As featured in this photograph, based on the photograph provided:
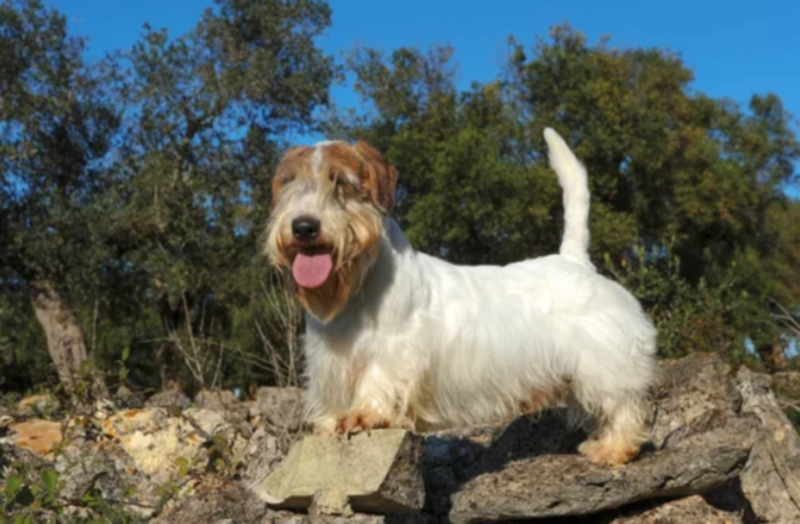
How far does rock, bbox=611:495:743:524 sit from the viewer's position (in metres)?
5.55

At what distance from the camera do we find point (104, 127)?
56.4 feet

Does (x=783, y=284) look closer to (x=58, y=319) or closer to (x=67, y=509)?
(x=58, y=319)

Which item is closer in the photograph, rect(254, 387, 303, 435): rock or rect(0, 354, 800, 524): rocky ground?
rect(0, 354, 800, 524): rocky ground

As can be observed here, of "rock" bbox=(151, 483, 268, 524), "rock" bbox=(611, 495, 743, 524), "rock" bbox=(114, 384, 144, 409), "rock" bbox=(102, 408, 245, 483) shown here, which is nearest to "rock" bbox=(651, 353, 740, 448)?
"rock" bbox=(611, 495, 743, 524)

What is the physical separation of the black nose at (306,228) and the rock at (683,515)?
2716 millimetres

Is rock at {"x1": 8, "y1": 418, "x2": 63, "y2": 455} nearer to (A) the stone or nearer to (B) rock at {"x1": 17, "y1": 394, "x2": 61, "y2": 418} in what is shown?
(B) rock at {"x1": 17, "y1": 394, "x2": 61, "y2": 418}

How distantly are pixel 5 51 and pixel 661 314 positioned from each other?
11309 mm

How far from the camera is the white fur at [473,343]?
15.9 ft

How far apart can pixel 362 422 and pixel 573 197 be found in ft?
7.74

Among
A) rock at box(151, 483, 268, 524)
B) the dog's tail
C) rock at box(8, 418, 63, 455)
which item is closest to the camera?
rock at box(151, 483, 268, 524)

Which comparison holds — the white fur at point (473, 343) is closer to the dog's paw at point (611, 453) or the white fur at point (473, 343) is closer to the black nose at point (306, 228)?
the dog's paw at point (611, 453)

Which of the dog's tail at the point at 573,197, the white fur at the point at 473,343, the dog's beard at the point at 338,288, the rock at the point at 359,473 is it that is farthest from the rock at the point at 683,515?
the dog's beard at the point at 338,288

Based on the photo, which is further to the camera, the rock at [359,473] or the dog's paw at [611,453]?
the dog's paw at [611,453]

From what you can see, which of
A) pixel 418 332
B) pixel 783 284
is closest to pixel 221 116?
pixel 418 332
